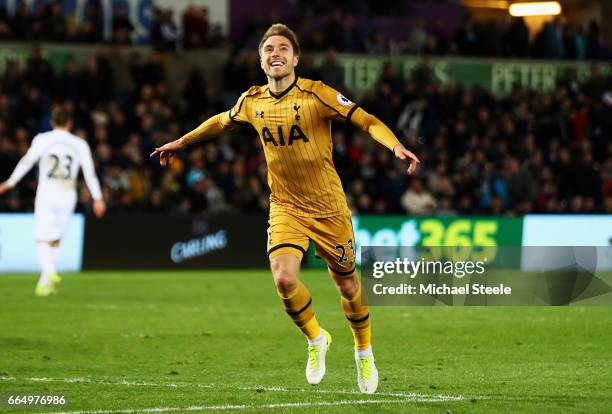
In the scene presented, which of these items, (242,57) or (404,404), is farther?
(242,57)

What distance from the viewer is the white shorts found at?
1680 centimetres

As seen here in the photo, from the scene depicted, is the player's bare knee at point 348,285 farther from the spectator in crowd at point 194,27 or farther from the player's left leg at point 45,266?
the spectator in crowd at point 194,27

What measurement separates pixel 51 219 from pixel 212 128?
816 cm

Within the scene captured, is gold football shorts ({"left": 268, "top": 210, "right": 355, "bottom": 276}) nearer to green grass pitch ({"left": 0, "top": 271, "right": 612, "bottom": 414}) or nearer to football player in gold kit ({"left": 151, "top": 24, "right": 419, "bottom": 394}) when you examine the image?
football player in gold kit ({"left": 151, "top": 24, "right": 419, "bottom": 394})

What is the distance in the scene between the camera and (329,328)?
1320cm

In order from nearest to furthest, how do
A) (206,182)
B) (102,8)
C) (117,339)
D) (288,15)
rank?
(117,339) < (206,182) < (102,8) < (288,15)

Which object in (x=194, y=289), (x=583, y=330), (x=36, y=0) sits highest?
(x=36, y=0)

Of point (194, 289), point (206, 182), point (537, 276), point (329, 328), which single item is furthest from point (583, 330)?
point (206, 182)

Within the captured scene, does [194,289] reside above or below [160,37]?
below

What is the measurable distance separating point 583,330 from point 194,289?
721 centimetres

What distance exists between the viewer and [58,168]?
16.7 meters

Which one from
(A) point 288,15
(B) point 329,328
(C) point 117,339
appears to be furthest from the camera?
(A) point 288,15

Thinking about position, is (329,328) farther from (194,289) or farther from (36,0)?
(36,0)

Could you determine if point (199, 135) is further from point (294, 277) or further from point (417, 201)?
point (417, 201)
